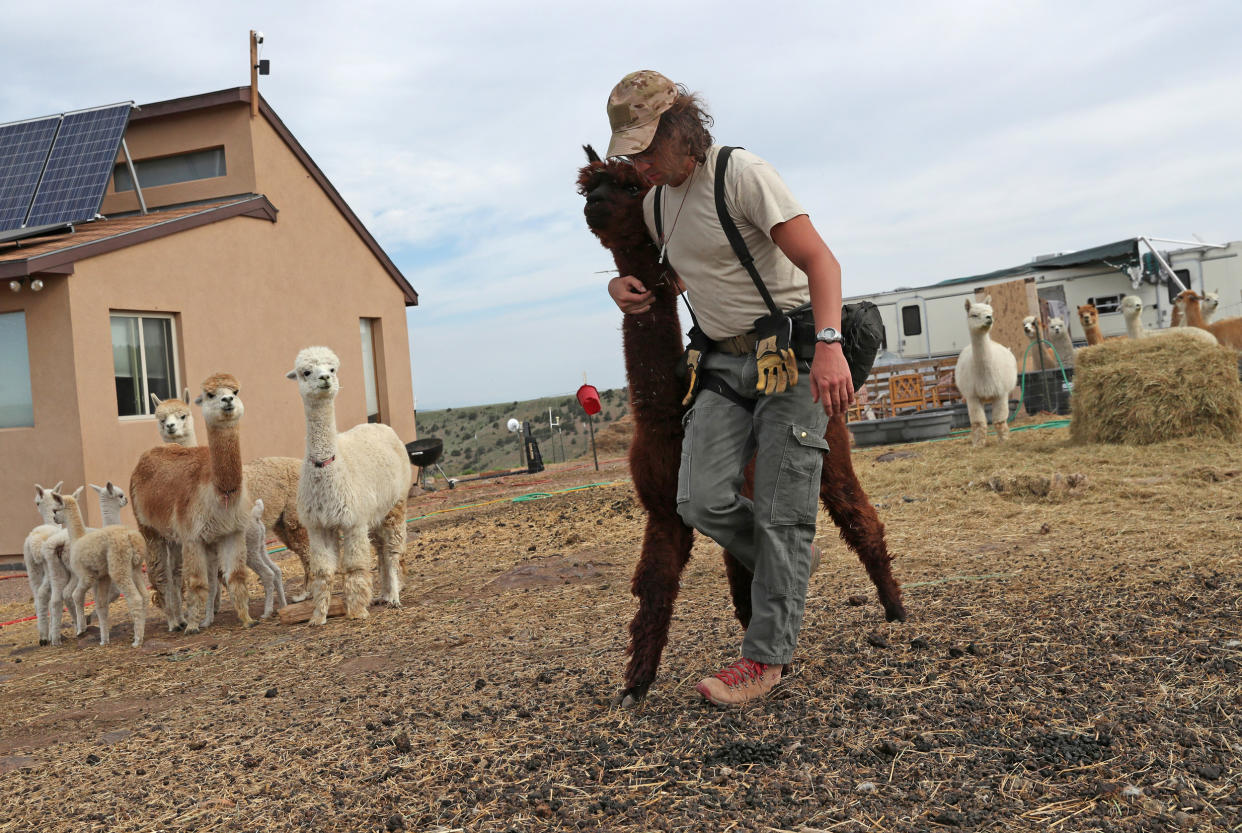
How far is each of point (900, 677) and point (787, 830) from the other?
43.8 inches

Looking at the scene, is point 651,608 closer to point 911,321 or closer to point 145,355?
point 145,355

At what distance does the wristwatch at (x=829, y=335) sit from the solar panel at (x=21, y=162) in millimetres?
13608

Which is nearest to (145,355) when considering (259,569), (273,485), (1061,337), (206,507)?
(273,485)

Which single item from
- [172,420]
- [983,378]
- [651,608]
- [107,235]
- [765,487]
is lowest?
[651,608]

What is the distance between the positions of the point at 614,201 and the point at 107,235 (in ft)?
35.2

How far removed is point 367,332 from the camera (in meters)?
17.7

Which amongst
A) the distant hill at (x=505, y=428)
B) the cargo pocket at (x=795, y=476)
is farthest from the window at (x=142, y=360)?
the distant hill at (x=505, y=428)

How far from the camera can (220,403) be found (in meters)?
6.66

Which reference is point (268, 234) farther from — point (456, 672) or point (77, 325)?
point (456, 672)

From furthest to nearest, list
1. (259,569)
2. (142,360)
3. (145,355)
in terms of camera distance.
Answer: (145,355), (142,360), (259,569)

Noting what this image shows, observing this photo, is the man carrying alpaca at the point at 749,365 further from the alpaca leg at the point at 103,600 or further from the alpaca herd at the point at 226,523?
the alpaca leg at the point at 103,600

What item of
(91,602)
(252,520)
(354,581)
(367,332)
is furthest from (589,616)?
(367,332)

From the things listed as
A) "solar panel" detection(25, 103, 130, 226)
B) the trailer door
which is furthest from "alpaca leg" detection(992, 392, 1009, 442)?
"solar panel" detection(25, 103, 130, 226)

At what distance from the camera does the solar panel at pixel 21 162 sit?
1345 centimetres
